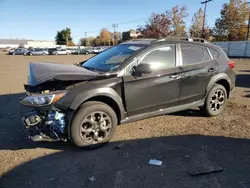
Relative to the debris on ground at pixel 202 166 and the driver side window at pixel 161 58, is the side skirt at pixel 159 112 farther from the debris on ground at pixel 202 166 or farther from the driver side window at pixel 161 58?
the debris on ground at pixel 202 166

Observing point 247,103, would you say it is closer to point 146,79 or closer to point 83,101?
point 146,79

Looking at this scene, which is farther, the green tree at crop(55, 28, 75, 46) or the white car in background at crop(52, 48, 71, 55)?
the green tree at crop(55, 28, 75, 46)

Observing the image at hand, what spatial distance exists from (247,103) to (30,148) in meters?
5.91

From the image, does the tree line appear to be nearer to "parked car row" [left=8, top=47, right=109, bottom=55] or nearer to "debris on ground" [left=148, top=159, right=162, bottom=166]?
"parked car row" [left=8, top=47, right=109, bottom=55]

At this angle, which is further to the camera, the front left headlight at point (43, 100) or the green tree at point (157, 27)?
the green tree at point (157, 27)

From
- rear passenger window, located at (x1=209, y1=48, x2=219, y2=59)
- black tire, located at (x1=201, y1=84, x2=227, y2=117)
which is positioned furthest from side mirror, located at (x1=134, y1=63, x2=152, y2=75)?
rear passenger window, located at (x1=209, y1=48, x2=219, y2=59)

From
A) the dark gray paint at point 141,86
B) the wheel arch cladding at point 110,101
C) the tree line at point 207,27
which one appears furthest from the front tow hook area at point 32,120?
the tree line at point 207,27

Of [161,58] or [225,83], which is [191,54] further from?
[225,83]

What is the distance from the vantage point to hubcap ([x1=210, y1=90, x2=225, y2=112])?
18.4ft

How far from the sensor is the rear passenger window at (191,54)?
16.5 feet

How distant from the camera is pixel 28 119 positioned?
376 cm

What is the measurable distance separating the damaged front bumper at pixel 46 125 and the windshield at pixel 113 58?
1.25 m

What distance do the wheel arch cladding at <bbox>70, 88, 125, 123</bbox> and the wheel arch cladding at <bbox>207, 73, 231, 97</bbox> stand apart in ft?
7.56

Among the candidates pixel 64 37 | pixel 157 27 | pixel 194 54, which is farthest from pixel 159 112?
pixel 64 37
